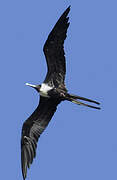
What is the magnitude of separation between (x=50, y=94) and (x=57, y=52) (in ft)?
4.65

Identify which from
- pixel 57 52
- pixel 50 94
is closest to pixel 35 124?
pixel 50 94

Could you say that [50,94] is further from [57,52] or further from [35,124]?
[57,52]

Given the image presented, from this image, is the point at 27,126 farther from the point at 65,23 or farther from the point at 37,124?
the point at 65,23

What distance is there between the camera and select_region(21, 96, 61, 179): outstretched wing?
57.8 feet

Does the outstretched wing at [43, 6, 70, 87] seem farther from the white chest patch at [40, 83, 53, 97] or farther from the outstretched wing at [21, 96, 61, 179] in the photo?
the outstretched wing at [21, 96, 61, 179]

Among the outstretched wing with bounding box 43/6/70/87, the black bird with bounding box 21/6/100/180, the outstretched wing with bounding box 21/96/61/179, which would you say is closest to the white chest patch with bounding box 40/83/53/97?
the black bird with bounding box 21/6/100/180

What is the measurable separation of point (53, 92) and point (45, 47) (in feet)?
4.77

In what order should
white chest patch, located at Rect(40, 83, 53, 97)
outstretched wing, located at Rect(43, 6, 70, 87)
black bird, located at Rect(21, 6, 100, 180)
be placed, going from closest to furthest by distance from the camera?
outstretched wing, located at Rect(43, 6, 70, 87), black bird, located at Rect(21, 6, 100, 180), white chest patch, located at Rect(40, 83, 53, 97)

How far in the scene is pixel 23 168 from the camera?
1719 centimetres

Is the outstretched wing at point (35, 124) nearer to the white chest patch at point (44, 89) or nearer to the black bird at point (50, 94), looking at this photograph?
the black bird at point (50, 94)

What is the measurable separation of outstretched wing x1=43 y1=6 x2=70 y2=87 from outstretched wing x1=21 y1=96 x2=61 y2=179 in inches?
31.2

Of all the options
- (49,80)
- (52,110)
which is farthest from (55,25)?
(52,110)

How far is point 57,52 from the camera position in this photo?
16.7 metres

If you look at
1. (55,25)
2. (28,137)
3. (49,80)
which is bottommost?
(28,137)
